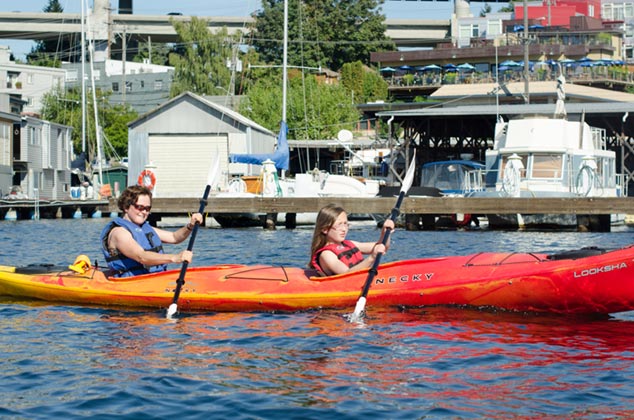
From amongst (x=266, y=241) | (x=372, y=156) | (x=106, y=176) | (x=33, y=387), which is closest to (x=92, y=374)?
(x=33, y=387)

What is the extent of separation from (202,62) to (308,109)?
681 inches

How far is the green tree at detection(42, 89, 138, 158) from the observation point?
72.2m

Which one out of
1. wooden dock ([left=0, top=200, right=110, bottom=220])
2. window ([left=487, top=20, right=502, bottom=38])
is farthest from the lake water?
window ([left=487, top=20, right=502, bottom=38])

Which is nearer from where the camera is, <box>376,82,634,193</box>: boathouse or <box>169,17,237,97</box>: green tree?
<box>376,82,634,193</box>: boathouse

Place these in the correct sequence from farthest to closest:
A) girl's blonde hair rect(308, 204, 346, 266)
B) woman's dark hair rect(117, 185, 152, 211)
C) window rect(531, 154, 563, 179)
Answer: window rect(531, 154, 563, 179) < woman's dark hair rect(117, 185, 152, 211) < girl's blonde hair rect(308, 204, 346, 266)

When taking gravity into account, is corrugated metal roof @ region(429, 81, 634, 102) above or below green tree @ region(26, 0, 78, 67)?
below

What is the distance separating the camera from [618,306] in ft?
37.9

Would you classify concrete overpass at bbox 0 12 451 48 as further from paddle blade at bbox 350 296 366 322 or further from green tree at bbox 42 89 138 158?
paddle blade at bbox 350 296 366 322

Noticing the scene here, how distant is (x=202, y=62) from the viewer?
79500mm

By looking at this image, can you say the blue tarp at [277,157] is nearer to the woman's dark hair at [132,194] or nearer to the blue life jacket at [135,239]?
the blue life jacket at [135,239]

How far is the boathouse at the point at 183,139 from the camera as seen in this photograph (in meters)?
46.8

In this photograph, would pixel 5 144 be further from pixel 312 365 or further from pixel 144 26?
pixel 144 26

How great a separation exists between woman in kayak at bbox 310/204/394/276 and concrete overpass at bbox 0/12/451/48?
92751 millimetres

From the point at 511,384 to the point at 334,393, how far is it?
1.55 meters
